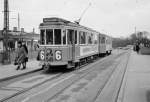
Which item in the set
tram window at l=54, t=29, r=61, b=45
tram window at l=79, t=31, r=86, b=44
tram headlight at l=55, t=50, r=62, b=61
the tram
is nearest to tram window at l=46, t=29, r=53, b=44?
the tram

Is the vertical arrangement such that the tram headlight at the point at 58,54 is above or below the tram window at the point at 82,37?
Answer: below

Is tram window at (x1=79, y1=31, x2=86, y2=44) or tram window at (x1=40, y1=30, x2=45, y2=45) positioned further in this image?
tram window at (x1=79, y1=31, x2=86, y2=44)

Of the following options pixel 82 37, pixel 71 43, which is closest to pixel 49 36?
pixel 71 43

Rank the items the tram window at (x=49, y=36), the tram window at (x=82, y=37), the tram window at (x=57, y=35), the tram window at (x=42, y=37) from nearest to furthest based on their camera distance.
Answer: the tram window at (x=57, y=35), the tram window at (x=49, y=36), the tram window at (x=42, y=37), the tram window at (x=82, y=37)

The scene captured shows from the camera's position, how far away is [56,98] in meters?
8.52

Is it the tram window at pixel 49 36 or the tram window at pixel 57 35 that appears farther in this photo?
the tram window at pixel 49 36

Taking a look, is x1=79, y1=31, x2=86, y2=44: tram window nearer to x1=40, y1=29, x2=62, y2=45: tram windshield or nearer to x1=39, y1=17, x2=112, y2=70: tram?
x1=39, y1=17, x2=112, y2=70: tram

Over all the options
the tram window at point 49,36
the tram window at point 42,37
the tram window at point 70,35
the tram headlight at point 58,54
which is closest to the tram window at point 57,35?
the tram window at point 49,36

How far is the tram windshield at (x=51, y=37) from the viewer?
15.4 metres

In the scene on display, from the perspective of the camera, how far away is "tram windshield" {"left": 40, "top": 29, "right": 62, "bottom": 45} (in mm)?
15445

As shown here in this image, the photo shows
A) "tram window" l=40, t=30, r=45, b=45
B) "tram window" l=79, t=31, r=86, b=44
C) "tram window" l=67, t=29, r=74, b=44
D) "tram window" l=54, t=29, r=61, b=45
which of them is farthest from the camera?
"tram window" l=79, t=31, r=86, b=44

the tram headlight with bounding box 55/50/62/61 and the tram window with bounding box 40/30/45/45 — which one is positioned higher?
the tram window with bounding box 40/30/45/45

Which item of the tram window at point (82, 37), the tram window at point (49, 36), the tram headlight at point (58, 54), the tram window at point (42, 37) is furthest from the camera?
the tram window at point (82, 37)

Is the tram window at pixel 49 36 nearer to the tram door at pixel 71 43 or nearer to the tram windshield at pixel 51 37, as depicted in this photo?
the tram windshield at pixel 51 37
